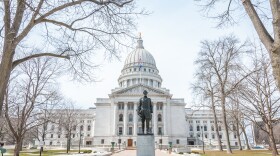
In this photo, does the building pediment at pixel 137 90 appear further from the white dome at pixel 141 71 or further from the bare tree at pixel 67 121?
the bare tree at pixel 67 121

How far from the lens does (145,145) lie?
1445 centimetres

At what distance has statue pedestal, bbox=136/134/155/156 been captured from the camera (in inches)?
564

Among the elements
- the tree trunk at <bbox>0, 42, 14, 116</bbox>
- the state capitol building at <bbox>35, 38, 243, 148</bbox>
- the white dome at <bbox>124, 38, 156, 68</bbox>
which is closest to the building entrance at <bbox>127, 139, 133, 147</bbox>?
the state capitol building at <bbox>35, 38, 243, 148</bbox>

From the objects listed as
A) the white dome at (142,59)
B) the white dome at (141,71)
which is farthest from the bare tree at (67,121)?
the white dome at (142,59)

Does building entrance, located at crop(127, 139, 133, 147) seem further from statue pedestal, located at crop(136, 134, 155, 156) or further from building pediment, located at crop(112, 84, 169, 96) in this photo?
statue pedestal, located at crop(136, 134, 155, 156)

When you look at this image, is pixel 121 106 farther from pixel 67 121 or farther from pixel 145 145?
pixel 145 145

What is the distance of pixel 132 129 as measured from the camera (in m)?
81.6

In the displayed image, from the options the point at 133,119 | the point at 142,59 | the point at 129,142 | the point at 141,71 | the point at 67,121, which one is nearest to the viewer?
the point at 67,121

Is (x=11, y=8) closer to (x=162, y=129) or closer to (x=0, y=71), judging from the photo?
(x=0, y=71)

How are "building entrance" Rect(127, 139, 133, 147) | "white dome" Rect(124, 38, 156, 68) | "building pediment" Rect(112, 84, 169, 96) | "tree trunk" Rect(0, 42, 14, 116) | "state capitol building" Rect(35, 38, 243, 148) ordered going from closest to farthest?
"tree trunk" Rect(0, 42, 14, 116)
"building entrance" Rect(127, 139, 133, 147)
"state capitol building" Rect(35, 38, 243, 148)
"building pediment" Rect(112, 84, 169, 96)
"white dome" Rect(124, 38, 156, 68)

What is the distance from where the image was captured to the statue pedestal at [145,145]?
14.3 metres

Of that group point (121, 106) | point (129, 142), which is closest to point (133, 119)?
point (121, 106)

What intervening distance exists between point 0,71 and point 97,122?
77024 mm

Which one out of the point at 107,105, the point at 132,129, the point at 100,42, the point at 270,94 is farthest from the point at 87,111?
the point at 100,42
